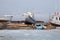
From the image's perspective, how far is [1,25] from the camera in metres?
2.84

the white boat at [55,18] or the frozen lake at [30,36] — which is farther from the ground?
the white boat at [55,18]

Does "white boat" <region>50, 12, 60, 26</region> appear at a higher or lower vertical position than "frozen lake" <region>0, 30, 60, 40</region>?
higher

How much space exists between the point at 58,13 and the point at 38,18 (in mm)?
529

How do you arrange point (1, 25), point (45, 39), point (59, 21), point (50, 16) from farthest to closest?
point (50, 16)
point (59, 21)
point (1, 25)
point (45, 39)

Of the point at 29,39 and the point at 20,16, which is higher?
the point at 20,16

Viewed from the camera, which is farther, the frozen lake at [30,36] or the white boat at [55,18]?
the white boat at [55,18]

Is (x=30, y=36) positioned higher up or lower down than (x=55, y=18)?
lower down

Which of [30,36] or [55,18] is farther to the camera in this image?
[55,18]

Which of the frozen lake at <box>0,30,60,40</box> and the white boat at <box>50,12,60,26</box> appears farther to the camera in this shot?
the white boat at <box>50,12,60,26</box>

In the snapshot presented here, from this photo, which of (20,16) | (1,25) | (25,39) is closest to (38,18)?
(20,16)

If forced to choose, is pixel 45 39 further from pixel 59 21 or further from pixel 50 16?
pixel 50 16

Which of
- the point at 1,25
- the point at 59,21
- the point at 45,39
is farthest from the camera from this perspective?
the point at 59,21

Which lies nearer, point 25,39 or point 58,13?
point 25,39

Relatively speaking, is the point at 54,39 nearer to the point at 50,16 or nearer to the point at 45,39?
the point at 45,39
